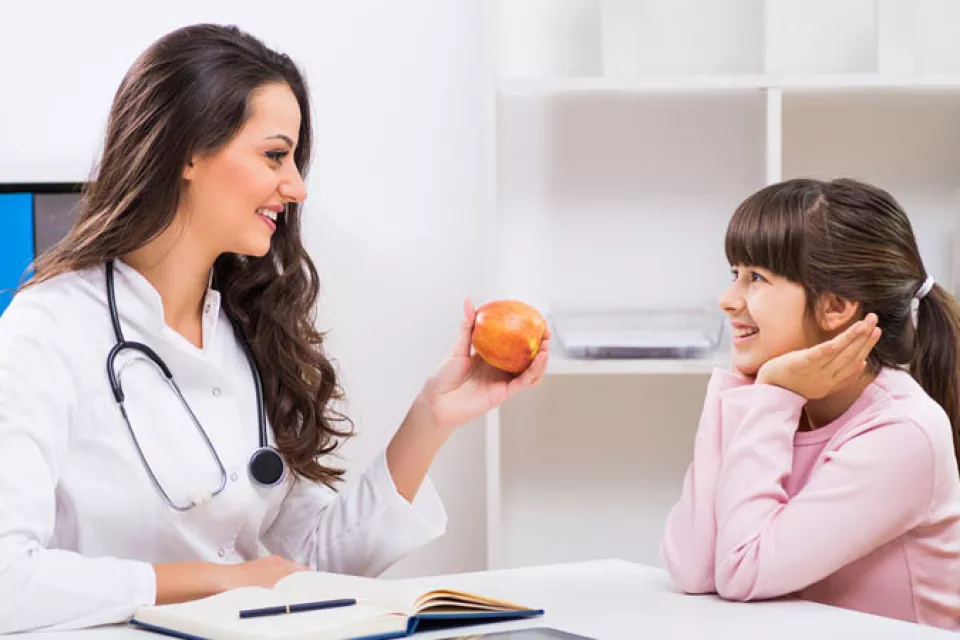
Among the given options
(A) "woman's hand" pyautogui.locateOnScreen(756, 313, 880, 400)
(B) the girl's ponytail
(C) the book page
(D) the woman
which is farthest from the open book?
(B) the girl's ponytail

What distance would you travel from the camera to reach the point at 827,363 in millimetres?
1475

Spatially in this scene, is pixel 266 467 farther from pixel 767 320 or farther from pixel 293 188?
pixel 767 320

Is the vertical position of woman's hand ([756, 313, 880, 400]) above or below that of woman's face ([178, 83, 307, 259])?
below

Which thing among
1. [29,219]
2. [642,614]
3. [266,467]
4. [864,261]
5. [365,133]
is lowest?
[642,614]

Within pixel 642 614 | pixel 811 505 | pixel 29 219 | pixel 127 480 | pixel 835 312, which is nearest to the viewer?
pixel 642 614

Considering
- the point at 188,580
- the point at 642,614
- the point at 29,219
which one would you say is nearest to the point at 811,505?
the point at 642,614

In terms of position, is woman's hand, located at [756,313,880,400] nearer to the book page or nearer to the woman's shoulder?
the woman's shoulder

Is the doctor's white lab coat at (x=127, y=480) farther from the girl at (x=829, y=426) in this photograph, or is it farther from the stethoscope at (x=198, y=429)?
the girl at (x=829, y=426)

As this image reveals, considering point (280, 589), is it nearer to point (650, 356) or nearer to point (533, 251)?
point (650, 356)

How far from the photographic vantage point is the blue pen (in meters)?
1.15

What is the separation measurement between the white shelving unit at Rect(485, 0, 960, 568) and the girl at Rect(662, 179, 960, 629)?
83cm

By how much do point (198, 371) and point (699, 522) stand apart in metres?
0.70

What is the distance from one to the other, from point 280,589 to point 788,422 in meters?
0.66

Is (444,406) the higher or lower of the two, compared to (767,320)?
lower
